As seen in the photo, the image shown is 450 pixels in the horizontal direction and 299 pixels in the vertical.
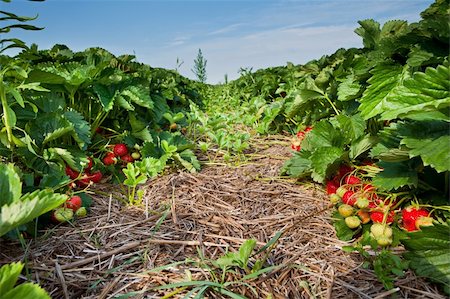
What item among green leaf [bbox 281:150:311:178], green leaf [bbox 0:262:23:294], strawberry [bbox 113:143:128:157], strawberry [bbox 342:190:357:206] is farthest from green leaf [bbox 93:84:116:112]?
green leaf [bbox 0:262:23:294]

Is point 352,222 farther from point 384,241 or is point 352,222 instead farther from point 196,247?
point 196,247

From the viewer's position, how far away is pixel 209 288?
135 cm

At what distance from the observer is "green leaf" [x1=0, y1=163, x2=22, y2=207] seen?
91 centimetres

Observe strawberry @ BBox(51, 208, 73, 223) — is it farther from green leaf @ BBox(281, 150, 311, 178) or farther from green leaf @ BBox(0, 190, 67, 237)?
green leaf @ BBox(281, 150, 311, 178)

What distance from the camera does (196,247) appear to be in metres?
1.60

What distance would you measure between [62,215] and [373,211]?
1.39m

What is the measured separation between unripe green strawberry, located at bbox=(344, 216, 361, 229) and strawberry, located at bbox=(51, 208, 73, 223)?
4.05ft

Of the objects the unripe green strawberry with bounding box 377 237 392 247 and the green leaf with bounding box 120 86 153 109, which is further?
the green leaf with bounding box 120 86 153 109

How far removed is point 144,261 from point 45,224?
1.89 feet

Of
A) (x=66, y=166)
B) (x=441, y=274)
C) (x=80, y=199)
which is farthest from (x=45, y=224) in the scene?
(x=441, y=274)

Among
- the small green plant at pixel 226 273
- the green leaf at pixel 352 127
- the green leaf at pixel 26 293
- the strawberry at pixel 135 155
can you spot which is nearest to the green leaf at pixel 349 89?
the green leaf at pixel 352 127

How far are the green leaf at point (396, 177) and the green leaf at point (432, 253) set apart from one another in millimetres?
251

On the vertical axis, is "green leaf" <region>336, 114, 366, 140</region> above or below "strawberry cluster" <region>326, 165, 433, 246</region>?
above

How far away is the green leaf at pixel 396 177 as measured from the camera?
1646mm
